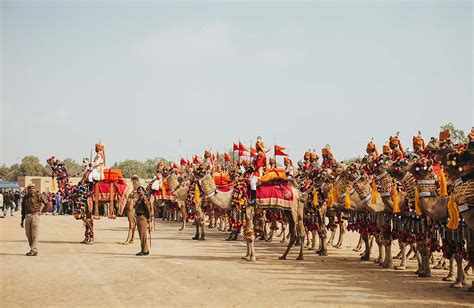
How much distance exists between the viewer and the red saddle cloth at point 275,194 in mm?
16844

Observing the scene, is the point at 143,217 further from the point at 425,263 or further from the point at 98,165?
the point at 425,263

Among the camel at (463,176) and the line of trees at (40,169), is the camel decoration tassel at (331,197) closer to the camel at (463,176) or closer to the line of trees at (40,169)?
the camel at (463,176)

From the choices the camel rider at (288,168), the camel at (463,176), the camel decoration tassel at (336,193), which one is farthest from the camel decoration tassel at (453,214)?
the camel rider at (288,168)

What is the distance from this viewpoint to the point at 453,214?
1155 cm

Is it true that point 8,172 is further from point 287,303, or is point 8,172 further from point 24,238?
point 287,303

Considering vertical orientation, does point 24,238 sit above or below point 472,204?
below

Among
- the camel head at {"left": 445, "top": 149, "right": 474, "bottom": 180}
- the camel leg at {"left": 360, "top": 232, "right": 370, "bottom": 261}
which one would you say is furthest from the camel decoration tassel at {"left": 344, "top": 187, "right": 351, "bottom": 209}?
the camel head at {"left": 445, "top": 149, "right": 474, "bottom": 180}

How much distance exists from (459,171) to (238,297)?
16.4 feet

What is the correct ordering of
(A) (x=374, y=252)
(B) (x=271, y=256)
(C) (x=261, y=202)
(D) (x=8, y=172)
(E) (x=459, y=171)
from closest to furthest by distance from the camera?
(E) (x=459, y=171), (C) (x=261, y=202), (B) (x=271, y=256), (A) (x=374, y=252), (D) (x=8, y=172)

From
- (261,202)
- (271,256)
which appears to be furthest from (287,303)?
(271,256)

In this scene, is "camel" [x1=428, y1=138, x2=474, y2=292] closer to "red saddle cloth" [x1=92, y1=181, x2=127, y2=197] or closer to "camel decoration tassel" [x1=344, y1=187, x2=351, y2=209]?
"camel decoration tassel" [x1=344, y1=187, x2=351, y2=209]

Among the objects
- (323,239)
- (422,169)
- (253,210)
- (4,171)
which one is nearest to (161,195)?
(323,239)

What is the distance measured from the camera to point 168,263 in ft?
51.7

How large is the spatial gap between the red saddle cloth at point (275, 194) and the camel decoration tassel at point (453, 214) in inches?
241
